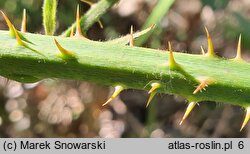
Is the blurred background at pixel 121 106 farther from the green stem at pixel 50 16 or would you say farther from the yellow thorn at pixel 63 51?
the yellow thorn at pixel 63 51

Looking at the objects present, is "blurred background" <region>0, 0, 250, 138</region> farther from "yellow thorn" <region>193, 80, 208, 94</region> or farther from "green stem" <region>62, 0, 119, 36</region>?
"yellow thorn" <region>193, 80, 208, 94</region>

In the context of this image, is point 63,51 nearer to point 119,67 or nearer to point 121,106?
point 119,67

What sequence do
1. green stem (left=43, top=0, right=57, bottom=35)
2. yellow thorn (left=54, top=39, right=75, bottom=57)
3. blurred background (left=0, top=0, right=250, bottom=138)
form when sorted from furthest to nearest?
blurred background (left=0, top=0, right=250, bottom=138) → green stem (left=43, top=0, right=57, bottom=35) → yellow thorn (left=54, top=39, right=75, bottom=57)

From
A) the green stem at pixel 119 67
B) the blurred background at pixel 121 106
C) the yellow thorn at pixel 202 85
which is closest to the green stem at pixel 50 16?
the green stem at pixel 119 67

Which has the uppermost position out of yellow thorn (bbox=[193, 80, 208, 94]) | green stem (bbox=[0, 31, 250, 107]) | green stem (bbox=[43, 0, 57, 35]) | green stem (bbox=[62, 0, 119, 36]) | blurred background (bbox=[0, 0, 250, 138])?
blurred background (bbox=[0, 0, 250, 138])

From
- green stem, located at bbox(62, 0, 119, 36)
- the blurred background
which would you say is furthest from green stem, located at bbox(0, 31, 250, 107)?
the blurred background

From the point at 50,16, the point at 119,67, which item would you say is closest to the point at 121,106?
the point at 50,16

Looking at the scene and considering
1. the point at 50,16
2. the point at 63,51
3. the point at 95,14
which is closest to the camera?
the point at 63,51
